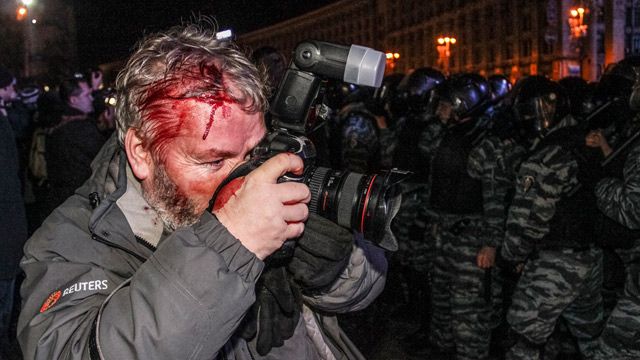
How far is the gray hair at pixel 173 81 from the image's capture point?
4.93 ft

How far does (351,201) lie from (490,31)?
64301mm

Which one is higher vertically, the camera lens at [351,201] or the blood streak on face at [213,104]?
the blood streak on face at [213,104]

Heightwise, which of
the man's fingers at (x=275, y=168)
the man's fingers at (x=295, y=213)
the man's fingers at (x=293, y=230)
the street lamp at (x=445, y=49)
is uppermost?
the street lamp at (x=445, y=49)

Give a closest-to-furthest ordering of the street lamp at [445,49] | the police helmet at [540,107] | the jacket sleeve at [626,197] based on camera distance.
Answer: the jacket sleeve at [626,197] < the police helmet at [540,107] < the street lamp at [445,49]

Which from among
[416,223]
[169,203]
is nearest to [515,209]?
[416,223]

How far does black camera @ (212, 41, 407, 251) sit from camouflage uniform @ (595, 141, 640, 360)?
2.75m

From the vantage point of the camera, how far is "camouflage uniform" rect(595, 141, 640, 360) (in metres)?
3.63

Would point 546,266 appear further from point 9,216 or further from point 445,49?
point 445,49

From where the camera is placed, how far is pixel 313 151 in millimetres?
1547

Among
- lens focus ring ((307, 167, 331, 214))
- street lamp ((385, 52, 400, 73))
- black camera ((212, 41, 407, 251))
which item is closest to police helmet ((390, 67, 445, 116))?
black camera ((212, 41, 407, 251))

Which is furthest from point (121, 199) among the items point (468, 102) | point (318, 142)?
point (468, 102)

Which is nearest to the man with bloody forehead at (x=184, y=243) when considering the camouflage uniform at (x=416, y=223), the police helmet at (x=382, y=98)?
the camouflage uniform at (x=416, y=223)

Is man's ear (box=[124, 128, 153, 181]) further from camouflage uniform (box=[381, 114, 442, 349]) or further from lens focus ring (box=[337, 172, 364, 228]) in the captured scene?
camouflage uniform (box=[381, 114, 442, 349])

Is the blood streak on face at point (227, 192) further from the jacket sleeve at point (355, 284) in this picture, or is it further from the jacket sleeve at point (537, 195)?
the jacket sleeve at point (537, 195)
